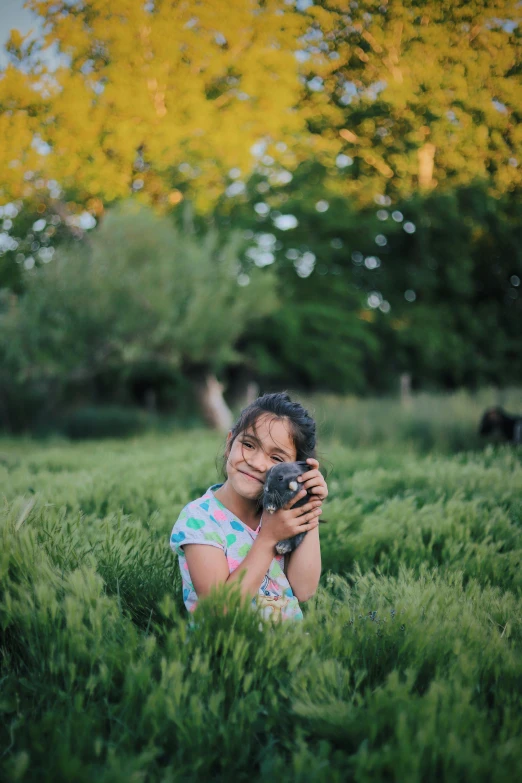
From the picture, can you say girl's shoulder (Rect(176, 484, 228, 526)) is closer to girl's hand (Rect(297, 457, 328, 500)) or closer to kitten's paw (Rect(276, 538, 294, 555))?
kitten's paw (Rect(276, 538, 294, 555))

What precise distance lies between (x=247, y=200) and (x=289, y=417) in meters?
15.1

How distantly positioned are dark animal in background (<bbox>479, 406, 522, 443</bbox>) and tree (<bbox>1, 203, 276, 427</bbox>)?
653 cm

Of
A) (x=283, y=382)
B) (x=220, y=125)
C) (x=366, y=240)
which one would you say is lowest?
(x=283, y=382)

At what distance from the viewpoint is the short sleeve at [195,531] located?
83.9 inches

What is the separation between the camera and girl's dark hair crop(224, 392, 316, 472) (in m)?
2.42

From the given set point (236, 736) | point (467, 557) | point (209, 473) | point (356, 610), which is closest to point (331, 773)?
point (236, 736)

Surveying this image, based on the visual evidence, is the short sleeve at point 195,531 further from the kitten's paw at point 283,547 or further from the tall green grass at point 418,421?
the tall green grass at point 418,421

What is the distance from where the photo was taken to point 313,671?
1818mm

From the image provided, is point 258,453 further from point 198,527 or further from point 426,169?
point 426,169

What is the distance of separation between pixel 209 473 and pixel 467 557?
2.51m

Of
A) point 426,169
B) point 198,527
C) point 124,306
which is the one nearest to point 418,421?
point 124,306

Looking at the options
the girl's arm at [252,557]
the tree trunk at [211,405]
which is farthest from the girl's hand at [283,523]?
the tree trunk at [211,405]

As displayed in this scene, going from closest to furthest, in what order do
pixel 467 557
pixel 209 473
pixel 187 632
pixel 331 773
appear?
1. pixel 331 773
2. pixel 187 632
3. pixel 467 557
4. pixel 209 473

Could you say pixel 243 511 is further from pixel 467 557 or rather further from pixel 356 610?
pixel 467 557
